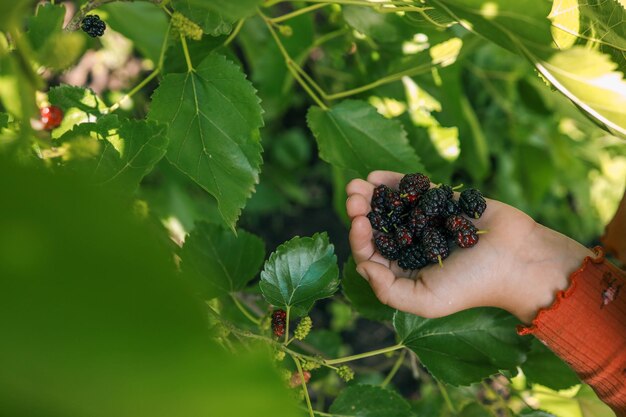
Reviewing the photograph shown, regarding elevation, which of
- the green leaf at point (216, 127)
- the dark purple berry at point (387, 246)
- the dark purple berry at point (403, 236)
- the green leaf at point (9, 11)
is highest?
the green leaf at point (9, 11)

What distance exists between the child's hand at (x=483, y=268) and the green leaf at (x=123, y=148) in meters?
0.32

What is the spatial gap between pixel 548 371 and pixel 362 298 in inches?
12.9

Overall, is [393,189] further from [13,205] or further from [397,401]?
[13,205]

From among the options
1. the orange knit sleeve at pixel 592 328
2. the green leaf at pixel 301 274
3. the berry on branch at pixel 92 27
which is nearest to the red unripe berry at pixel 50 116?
the berry on branch at pixel 92 27

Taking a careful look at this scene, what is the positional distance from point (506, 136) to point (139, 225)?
1915 mm

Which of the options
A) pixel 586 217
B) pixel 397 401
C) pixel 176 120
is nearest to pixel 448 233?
pixel 397 401

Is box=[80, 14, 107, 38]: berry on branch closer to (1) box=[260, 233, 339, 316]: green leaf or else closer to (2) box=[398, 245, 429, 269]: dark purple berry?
(1) box=[260, 233, 339, 316]: green leaf

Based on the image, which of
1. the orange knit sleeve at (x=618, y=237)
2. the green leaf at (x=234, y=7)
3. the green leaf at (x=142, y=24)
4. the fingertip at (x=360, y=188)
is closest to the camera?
the green leaf at (x=234, y=7)

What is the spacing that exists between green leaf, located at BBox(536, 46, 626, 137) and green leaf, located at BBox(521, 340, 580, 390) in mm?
521

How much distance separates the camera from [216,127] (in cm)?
81

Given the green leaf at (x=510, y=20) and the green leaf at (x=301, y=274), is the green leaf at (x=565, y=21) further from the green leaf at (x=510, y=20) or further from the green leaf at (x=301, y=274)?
the green leaf at (x=301, y=274)

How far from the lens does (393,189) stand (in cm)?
96

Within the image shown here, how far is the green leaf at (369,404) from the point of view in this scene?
86 centimetres

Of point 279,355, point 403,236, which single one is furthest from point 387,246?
point 279,355
